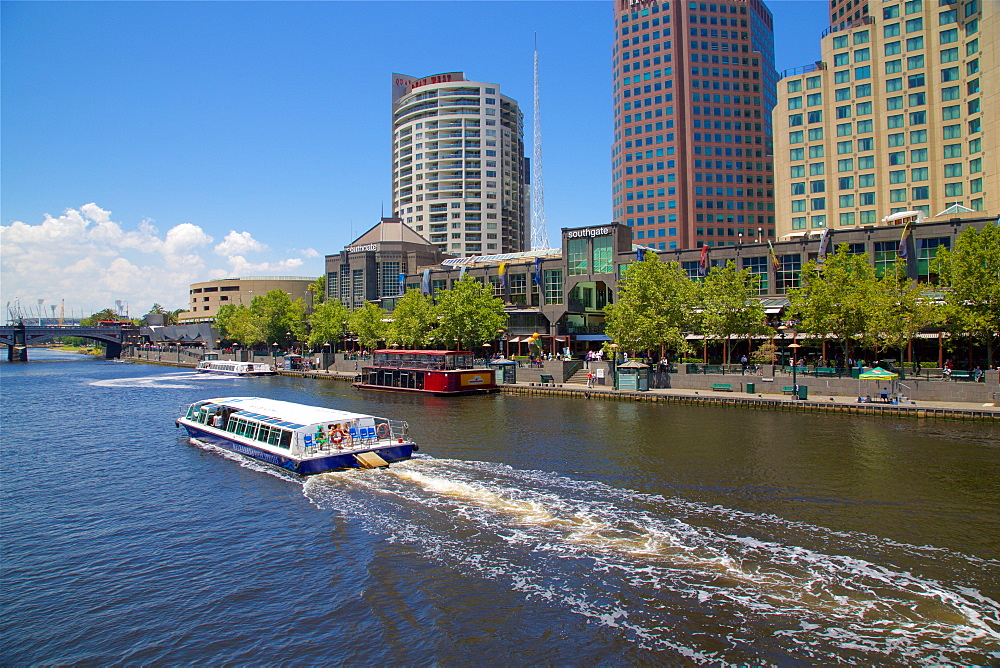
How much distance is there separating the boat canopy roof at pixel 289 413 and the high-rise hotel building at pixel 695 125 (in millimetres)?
122187

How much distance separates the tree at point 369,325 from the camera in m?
107

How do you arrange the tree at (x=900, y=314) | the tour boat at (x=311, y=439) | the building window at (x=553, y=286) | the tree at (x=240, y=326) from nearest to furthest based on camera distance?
1. the tour boat at (x=311, y=439)
2. the tree at (x=900, y=314)
3. the building window at (x=553, y=286)
4. the tree at (x=240, y=326)

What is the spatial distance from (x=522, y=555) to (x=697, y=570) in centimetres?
554

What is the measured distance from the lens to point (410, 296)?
100 meters

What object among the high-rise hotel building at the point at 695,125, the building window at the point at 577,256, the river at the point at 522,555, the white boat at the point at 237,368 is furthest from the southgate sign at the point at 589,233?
the high-rise hotel building at the point at 695,125

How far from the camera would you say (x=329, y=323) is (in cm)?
11762

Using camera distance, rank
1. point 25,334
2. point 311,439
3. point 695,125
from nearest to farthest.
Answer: point 311,439, point 695,125, point 25,334

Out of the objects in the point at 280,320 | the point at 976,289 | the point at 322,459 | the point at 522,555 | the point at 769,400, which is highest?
the point at 280,320

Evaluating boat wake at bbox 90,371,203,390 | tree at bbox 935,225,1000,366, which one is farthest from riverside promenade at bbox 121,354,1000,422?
boat wake at bbox 90,371,203,390

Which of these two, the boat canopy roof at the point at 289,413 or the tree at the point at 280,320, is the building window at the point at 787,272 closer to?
the boat canopy roof at the point at 289,413

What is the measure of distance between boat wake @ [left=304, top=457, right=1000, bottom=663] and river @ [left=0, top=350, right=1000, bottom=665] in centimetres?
8

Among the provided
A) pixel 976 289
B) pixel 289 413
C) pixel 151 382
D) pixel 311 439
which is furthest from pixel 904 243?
pixel 151 382

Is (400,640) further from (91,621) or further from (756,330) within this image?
(756,330)

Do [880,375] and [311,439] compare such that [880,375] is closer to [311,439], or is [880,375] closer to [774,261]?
[774,261]
